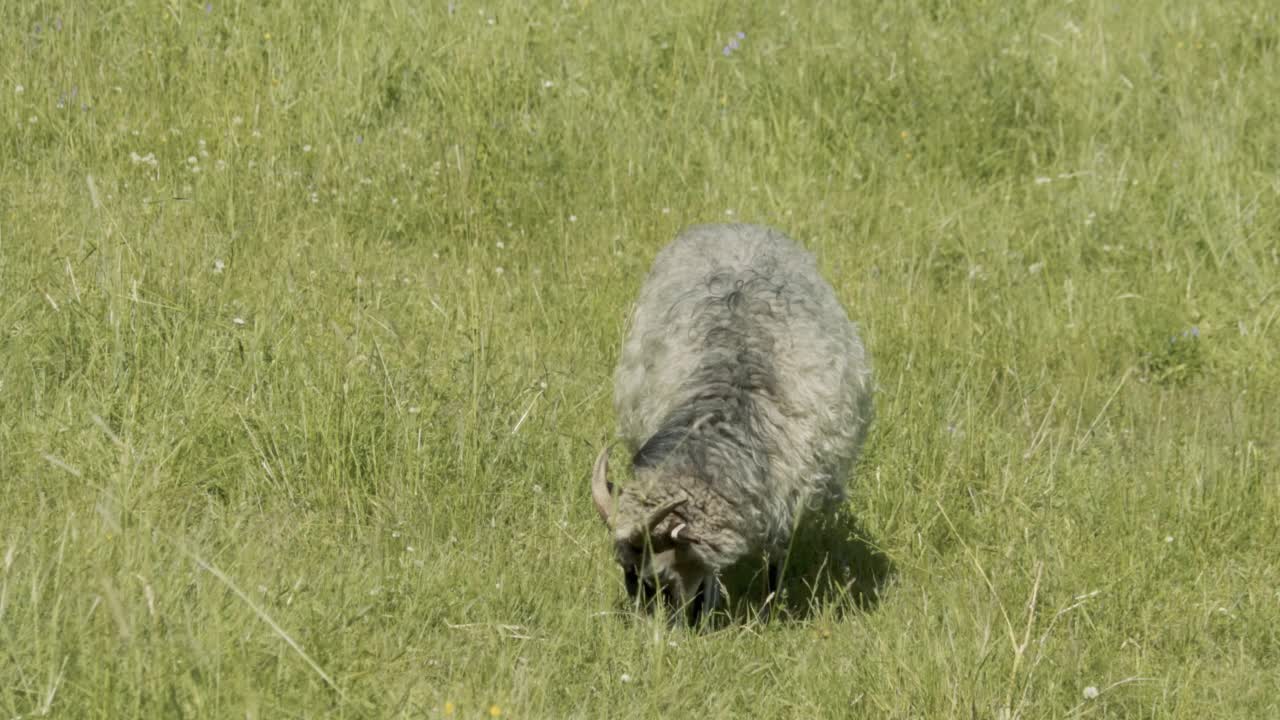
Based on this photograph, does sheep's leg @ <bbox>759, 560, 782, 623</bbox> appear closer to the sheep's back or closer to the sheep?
the sheep

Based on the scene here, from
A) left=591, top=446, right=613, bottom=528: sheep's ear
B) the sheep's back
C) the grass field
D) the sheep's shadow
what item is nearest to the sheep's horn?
left=591, top=446, right=613, bottom=528: sheep's ear

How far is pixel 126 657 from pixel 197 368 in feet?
6.70

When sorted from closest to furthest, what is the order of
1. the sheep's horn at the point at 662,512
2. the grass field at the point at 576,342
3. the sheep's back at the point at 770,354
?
the grass field at the point at 576,342 → the sheep's horn at the point at 662,512 → the sheep's back at the point at 770,354

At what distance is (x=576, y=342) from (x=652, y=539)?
78.4 inches

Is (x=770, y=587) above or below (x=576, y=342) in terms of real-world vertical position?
below

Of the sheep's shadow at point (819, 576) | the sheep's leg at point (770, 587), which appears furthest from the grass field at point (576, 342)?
the sheep's leg at point (770, 587)

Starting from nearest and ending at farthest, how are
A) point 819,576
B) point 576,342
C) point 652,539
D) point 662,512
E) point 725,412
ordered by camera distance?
1. point 662,512
2. point 652,539
3. point 725,412
4. point 819,576
5. point 576,342

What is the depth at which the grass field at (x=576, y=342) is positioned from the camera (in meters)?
4.23

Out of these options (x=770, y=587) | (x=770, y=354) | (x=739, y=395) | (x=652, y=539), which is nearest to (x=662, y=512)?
(x=652, y=539)

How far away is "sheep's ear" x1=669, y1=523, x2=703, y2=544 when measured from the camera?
4520 millimetres

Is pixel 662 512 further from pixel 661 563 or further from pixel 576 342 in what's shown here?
pixel 576 342

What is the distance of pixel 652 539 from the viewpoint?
4547 millimetres

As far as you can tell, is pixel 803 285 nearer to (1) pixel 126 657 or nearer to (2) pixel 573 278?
(2) pixel 573 278

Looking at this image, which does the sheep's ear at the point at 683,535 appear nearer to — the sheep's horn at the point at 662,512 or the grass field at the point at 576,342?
the sheep's horn at the point at 662,512
